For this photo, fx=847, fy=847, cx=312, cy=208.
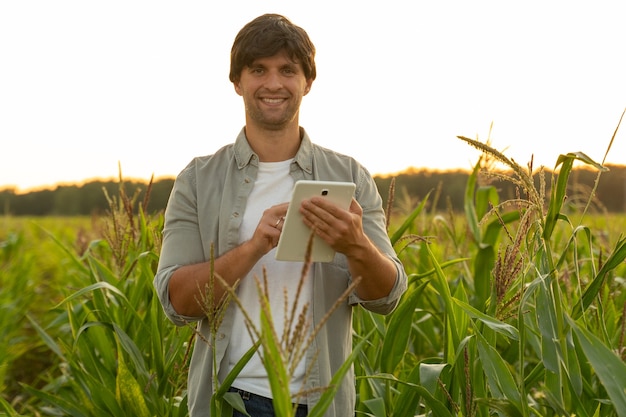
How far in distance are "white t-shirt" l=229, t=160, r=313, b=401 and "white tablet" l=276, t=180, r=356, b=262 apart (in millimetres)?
174

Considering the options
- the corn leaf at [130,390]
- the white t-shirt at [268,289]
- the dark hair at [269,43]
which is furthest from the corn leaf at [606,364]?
the corn leaf at [130,390]

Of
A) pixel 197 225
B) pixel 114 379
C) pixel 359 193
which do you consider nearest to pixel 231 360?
pixel 197 225

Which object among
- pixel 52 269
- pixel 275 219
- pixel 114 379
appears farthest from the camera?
pixel 52 269

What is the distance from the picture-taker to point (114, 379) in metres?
3.09

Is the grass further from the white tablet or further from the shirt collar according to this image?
the shirt collar

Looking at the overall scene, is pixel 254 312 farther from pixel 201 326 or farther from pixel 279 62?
pixel 279 62

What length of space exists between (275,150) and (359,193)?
0.79 feet

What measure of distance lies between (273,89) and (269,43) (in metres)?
0.12

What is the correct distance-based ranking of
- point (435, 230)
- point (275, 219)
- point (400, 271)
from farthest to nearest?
point (435, 230), point (400, 271), point (275, 219)

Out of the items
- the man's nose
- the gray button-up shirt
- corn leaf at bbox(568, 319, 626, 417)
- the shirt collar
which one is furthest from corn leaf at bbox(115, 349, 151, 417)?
corn leaf at bbox(568, 319, 626, 417)

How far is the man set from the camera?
1.98 metres

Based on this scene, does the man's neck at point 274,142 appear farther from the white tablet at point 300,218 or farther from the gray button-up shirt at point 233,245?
the white tablet at point 300,218

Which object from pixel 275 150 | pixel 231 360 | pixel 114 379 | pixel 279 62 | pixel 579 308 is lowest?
pixel 114 379

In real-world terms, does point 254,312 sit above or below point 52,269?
above
